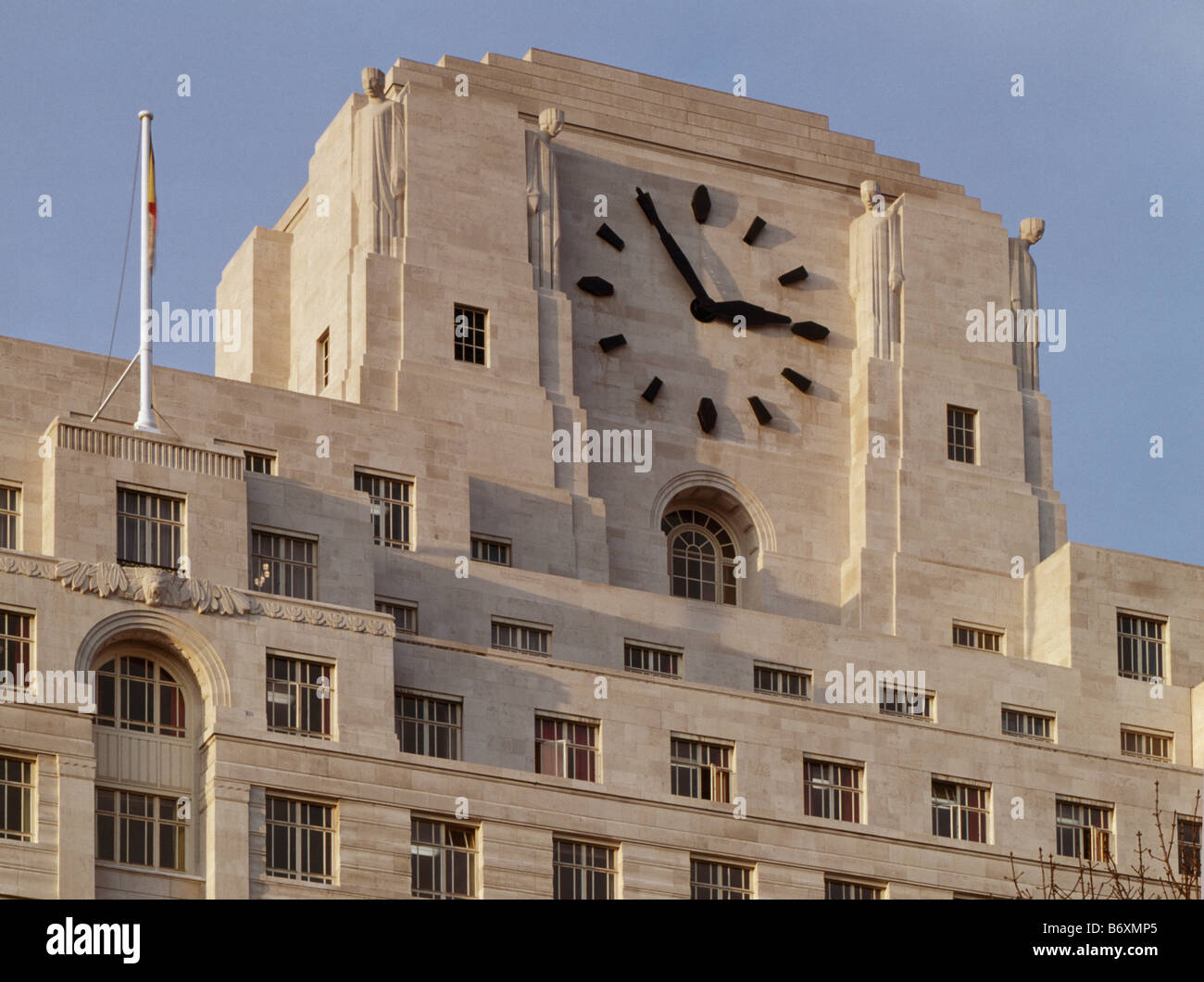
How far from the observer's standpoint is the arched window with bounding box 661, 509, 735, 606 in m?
90.2

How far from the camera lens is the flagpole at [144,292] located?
73.3 metres

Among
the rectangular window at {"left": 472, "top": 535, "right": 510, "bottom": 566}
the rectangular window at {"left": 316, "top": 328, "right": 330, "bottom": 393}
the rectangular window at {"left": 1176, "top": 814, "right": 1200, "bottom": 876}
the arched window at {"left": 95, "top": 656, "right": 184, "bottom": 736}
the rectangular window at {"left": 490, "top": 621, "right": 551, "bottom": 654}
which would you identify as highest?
the rectangular window at {"left": 316, "top": 328, "right": 330, "bottom": 393}

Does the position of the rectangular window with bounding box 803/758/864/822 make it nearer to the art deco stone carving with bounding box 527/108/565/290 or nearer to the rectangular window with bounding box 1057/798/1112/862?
the rectangular window with bounding box 1057/798/1112/862

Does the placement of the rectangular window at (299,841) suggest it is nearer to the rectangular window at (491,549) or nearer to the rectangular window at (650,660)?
the rectangular window at (650,660)

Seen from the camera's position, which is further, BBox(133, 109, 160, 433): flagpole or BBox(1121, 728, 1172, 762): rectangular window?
BBox(1121, 728, 1172, 762): rectangular window

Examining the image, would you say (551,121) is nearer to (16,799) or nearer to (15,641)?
(15,641)

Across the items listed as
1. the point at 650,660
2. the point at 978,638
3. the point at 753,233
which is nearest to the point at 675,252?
the point at 753,233

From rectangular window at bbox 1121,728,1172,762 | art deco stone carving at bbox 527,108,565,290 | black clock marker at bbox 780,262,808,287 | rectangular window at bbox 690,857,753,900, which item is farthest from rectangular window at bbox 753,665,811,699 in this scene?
black clock marker at bbox 780,262,808,287

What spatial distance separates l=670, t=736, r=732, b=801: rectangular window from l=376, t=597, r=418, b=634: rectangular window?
7425 mm

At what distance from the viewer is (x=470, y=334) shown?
87.1m
